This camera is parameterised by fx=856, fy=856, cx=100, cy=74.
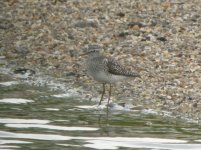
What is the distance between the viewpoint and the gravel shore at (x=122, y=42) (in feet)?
53.5

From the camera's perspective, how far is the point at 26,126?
13.0 meters

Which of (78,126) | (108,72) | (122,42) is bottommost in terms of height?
(78,126)

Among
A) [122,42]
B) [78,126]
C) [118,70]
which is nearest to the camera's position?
[78,126]

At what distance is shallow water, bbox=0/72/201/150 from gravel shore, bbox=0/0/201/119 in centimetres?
88

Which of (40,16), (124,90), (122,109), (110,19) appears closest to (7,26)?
(40,16)

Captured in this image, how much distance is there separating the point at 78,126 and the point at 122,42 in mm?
6564

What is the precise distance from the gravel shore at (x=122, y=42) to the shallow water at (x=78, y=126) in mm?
881

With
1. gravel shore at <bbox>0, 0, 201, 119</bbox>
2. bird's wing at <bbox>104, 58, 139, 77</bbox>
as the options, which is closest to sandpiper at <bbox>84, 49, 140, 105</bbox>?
bird's wing at <bbox>104, 58, 139, 77</bbox>

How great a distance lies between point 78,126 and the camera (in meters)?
13.2

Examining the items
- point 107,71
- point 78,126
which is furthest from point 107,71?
point 78,126

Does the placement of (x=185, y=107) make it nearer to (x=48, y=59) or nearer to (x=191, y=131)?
(x=191, y=131)

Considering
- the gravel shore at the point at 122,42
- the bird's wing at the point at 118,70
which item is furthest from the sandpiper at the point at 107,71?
the gravel shore at the point at 122,42

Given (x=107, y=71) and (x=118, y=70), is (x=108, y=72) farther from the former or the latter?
(x=118, y=70)

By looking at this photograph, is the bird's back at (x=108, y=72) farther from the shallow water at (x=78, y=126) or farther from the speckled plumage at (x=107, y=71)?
the shallow water at (x=78, y=126)
